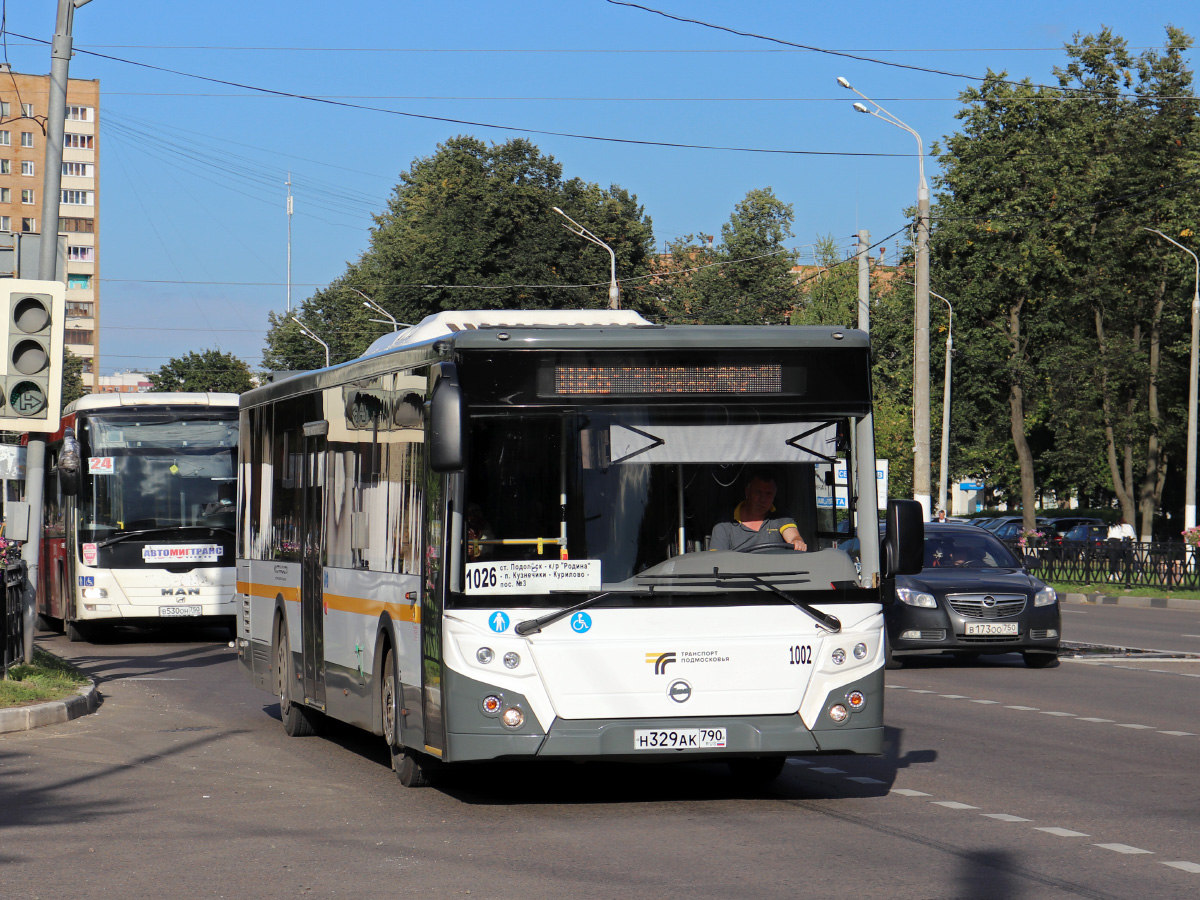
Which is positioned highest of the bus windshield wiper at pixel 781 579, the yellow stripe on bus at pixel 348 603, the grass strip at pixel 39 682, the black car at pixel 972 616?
the bus windshield wiper at pixel 781 579

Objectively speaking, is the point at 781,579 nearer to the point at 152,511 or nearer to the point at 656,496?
the point at 656,496

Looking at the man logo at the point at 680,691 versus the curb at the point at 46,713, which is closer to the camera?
the man logo at the point at 680,691

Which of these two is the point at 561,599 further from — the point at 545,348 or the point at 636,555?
the point at 545,348

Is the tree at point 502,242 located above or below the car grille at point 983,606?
above

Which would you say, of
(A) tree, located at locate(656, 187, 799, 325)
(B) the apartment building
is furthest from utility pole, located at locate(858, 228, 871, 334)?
(B) the apartment building

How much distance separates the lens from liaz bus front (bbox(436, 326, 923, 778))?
8.98 meters

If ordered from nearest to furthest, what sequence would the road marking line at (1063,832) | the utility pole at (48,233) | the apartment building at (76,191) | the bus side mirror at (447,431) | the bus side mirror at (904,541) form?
the road marking line at (1063,832), the bus side mirror at (447,431), the bus side mirror at (904,541), the utility pole at (48,233), the apartment building at (76,191)

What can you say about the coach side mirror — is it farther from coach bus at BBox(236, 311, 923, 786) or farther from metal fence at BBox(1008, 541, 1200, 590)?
metal fence at BBox(1008, 541, 1200, 590)

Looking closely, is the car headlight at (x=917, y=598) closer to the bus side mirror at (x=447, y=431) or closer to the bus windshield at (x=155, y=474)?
the bus windshield at (x=155, y=474)

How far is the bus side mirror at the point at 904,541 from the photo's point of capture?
A: 9.63 m

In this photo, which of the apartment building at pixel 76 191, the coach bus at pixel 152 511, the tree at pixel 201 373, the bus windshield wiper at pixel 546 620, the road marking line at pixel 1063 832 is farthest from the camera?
the apartment building at pixel 76 191

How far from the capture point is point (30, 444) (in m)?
16.5

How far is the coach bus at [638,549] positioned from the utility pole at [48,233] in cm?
735

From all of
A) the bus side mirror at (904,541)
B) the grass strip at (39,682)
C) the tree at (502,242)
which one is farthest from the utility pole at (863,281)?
the tree at (502,242)
